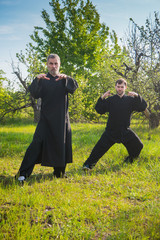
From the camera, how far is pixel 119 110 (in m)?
4.91

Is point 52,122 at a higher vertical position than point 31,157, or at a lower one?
higher

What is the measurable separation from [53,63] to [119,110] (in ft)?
5.83

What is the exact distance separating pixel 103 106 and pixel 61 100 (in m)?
1.13

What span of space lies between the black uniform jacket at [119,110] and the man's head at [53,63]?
48.3 inches

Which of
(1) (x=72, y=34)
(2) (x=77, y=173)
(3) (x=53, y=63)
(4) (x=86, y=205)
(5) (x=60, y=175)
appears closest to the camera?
(4) (x=86, y=205)

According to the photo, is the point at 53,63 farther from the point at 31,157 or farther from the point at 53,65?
the point at 31,157

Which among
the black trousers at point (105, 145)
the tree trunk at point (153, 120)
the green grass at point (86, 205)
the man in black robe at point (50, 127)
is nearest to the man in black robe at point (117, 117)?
the black trousers at point (105, 145)

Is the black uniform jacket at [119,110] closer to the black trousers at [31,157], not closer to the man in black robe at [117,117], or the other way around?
the man in black robe at [117,117]

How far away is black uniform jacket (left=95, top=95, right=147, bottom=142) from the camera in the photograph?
4918 mm

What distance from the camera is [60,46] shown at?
1767cm

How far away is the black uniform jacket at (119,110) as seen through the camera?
194 inches

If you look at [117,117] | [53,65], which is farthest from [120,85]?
[53,65]

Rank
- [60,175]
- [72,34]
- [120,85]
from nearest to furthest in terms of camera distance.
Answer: [60,175] → [120,85] → [72,34]

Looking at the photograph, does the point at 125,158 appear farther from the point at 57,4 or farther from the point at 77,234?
the point at 57,4
